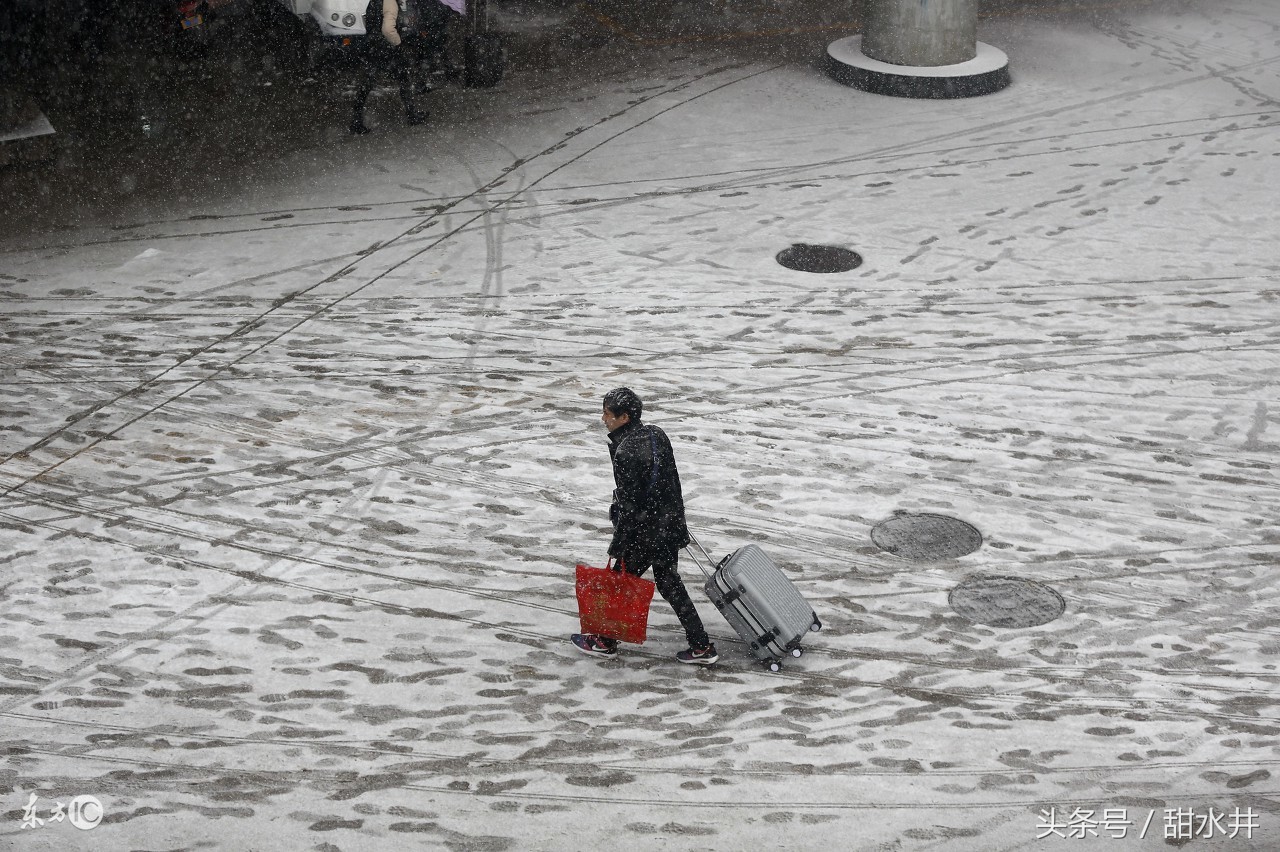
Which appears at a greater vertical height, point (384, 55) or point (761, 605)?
point (384, 55)

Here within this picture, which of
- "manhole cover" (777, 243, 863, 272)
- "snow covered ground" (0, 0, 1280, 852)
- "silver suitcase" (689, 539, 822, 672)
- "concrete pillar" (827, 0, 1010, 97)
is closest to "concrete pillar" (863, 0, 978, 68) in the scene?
"concrete pillar" (827, 0, 1010, 97)

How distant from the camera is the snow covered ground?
583 cm

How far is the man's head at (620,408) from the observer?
6461 mm

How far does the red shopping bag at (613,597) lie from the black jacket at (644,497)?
0.13 meters

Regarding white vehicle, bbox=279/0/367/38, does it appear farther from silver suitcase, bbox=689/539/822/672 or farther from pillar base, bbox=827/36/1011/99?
silver suitcase, bbox=689/539/822/672

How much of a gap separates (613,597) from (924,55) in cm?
1252

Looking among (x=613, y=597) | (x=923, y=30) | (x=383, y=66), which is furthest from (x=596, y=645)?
→ (x=923, y=30)

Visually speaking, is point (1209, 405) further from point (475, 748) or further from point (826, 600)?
point (475, 748)

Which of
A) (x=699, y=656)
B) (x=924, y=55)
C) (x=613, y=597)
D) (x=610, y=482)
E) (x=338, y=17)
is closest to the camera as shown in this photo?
(x=613, y=597)

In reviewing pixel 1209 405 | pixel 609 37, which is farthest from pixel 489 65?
pixel 1209 405

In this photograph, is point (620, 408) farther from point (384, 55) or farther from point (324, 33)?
point (324, 33)

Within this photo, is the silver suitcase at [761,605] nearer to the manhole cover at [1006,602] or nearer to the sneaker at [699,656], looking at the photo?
the sneaker at [699,656]

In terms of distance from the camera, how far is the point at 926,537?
26.1 feet

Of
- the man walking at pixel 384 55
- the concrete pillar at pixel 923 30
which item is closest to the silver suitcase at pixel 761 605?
the man walking at pixel 384 55
